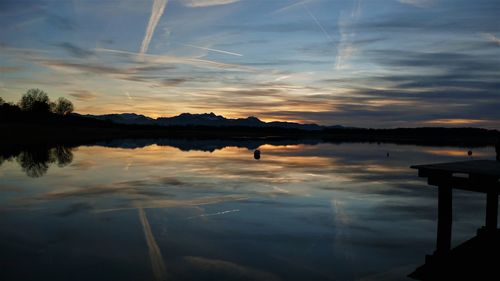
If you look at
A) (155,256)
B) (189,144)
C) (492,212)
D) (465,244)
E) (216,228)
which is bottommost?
(155,256)

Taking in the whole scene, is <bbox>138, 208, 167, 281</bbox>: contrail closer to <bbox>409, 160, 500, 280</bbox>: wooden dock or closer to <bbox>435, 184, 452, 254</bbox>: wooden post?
<bbox>409, 160, 500, 280</bbox>: wooden dock

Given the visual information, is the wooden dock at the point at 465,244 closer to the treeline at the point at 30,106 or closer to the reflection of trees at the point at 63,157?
the reflection of trees at the point at 63,157

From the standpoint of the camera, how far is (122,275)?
10.1 m

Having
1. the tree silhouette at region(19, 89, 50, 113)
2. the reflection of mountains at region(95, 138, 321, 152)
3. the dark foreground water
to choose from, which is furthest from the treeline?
the dark foreground water

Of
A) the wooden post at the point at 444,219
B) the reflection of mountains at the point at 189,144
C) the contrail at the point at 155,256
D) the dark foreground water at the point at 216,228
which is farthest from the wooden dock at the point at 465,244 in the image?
the reflection of mountains at the point at 189,144

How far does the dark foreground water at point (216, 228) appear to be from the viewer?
10.7 m

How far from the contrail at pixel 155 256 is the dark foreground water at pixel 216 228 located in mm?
29

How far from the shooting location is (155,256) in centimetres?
1154

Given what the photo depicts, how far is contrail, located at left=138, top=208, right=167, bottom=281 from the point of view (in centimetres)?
1021

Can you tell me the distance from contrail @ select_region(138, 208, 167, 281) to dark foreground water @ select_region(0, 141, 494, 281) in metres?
0.03

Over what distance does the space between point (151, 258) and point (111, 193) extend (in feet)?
37.5

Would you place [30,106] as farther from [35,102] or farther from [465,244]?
[465,244]

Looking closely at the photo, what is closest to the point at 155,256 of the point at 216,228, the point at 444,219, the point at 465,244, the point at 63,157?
the point at 216,228

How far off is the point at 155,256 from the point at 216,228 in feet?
11.6
